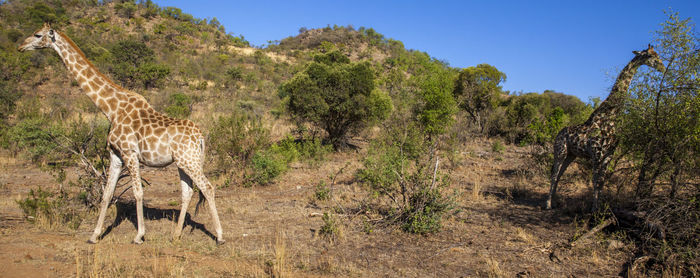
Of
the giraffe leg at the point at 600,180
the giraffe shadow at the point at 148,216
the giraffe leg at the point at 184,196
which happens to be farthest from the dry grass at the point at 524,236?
the giraffe leg at the point at 184,196

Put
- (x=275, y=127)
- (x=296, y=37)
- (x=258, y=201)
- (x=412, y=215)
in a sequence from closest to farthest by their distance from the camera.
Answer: (x=412, y=215) → (x=258, y=201) → (x=275, y=127) → (x=296, y=37)

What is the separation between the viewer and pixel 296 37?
221ft

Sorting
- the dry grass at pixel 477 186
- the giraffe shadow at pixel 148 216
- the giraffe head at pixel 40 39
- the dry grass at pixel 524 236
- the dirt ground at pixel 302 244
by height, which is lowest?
the giraffe shadow at pixel 148 216

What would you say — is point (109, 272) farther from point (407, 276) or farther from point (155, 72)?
point (155, 72)

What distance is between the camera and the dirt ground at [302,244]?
15.4 feet

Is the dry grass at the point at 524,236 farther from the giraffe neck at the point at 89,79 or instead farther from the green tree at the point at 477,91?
the green tree at the point at 477,91

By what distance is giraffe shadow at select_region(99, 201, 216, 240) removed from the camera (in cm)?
642

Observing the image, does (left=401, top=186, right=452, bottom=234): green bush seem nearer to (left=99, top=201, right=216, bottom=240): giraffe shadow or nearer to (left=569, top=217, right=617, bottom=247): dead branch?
(left=569, top=217, right=617, bottom=247): dead branch

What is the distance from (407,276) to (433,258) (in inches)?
30.8

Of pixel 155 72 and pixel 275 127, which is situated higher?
pixel 155 72

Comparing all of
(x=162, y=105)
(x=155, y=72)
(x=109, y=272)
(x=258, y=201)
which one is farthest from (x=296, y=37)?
(x=109, y=272)

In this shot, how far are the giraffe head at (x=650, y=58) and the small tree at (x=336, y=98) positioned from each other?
31.1 feet

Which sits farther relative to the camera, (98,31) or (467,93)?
(98,31)

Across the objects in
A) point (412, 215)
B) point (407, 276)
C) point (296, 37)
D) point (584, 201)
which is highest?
point (296, 37)
